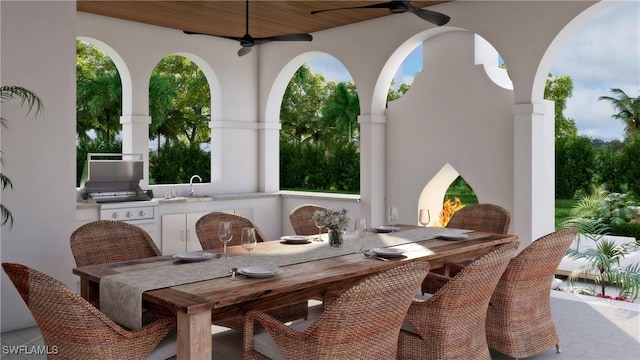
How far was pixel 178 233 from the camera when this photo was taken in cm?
716

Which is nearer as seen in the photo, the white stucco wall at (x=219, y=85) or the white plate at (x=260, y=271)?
the white plate at (x=260, y=271)

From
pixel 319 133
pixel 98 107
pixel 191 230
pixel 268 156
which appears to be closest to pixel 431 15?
pixel 191 230

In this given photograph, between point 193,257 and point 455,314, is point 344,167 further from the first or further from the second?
point 455,314

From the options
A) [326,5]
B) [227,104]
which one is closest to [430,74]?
[326,5]

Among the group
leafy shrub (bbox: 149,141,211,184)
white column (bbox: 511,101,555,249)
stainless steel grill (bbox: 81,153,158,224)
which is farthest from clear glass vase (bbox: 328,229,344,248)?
leafy shrub (bbox: 149,141,211,184)

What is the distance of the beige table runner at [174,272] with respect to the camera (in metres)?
2.79

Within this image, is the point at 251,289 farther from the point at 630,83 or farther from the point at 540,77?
the point at 630,83

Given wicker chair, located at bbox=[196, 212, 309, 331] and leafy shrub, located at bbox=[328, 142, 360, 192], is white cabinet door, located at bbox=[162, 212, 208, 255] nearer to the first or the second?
wicker chair, located at bbox=[196, 212, 309, 331]

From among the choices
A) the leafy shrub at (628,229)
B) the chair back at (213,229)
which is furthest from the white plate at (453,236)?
the leafy shrub at (628,229)

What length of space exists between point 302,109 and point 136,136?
Result: 48.2ft

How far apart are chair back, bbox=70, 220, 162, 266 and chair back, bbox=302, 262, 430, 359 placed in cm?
173

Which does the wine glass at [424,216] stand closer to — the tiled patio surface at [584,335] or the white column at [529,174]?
the tiled patio surface at [584,335]

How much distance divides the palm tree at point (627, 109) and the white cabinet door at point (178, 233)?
15.5 m

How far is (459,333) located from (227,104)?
5918 mm
